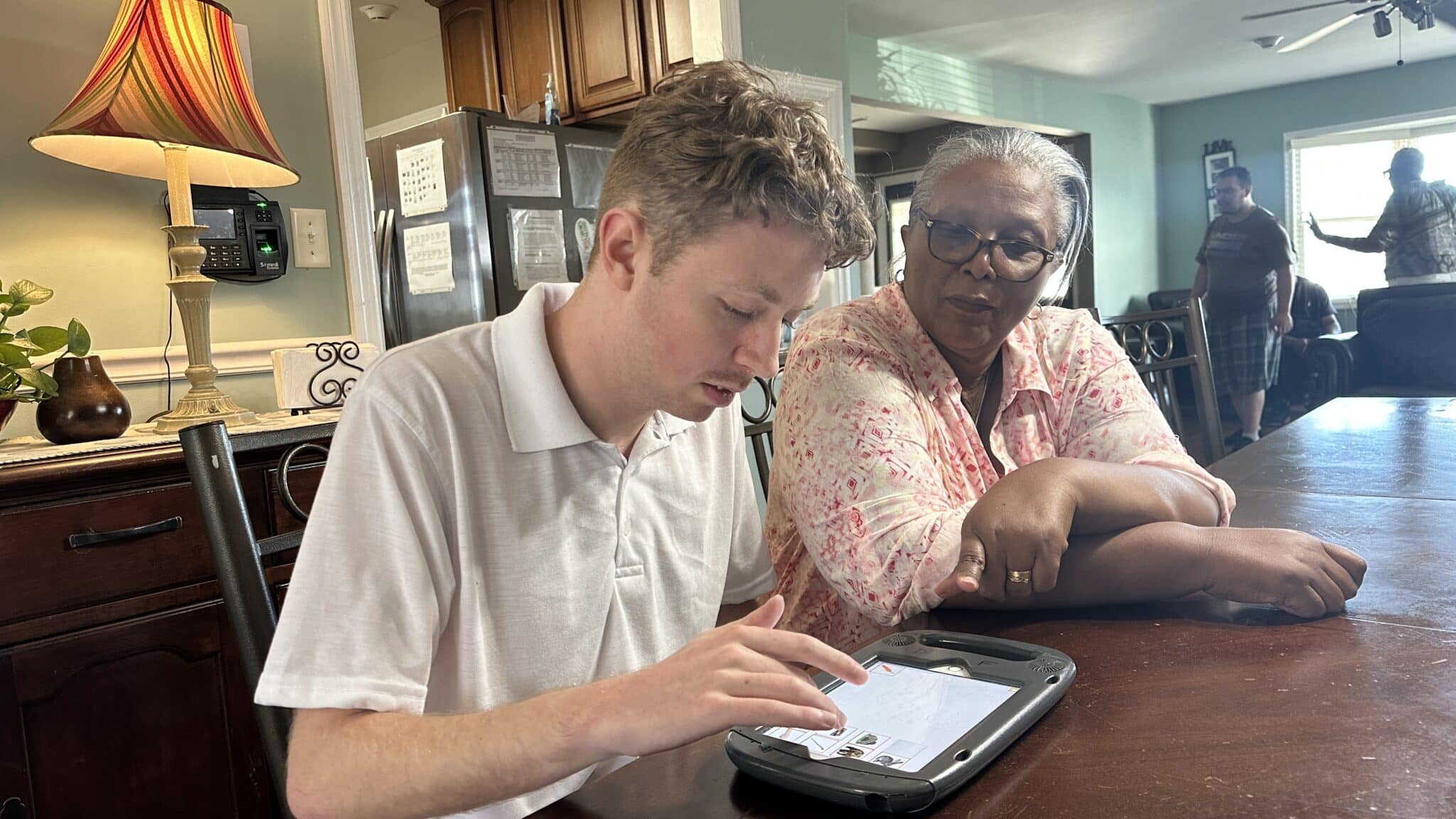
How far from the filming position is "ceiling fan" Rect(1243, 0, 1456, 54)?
15.2 feet

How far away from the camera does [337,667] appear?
0.60 metres

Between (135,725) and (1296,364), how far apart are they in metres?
5.11

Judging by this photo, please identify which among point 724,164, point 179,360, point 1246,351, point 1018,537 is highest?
point 724,164

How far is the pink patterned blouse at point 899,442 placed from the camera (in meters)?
0.99

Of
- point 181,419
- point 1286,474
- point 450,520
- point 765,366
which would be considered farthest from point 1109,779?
point 181,419

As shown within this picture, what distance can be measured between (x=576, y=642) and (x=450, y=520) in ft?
0.56

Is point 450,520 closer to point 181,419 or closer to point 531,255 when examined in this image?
point 181,419

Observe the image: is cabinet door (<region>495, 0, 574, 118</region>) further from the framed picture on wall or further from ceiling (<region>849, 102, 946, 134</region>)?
the framed picture on wall

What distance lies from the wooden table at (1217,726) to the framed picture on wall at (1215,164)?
5.87 metres

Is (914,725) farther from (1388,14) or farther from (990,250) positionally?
(1388,14)

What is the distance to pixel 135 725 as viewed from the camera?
57.2 inches

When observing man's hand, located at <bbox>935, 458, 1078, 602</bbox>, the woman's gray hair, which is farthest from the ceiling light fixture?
man's hand, located at <bbox>935, 458, 1078, 602</bbox>

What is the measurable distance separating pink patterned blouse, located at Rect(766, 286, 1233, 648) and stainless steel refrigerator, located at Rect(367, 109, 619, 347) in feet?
7.09

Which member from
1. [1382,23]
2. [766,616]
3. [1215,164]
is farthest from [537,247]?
[1215,164]
